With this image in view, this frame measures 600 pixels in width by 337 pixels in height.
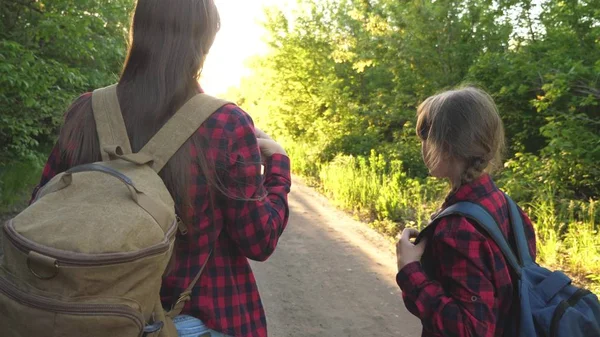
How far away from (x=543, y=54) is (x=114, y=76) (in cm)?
714

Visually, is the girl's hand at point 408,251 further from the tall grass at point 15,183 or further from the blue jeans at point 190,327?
the tall grass at point 15,183

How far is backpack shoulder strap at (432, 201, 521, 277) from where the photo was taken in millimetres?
1599

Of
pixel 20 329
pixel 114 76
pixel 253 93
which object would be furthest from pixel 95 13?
pixel 253 93

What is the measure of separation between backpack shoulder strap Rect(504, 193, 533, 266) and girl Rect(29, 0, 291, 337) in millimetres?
765

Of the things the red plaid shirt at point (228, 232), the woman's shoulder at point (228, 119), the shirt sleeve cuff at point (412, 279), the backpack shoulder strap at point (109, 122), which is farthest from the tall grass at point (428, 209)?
the backpack shoulder strap at point (109, 122)

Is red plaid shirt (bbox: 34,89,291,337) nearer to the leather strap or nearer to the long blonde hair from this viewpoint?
the leather strap

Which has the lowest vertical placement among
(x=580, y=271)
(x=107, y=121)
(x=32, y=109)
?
(x=580, y=271)

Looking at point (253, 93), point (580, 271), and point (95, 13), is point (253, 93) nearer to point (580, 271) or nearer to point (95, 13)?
point (95, 13)

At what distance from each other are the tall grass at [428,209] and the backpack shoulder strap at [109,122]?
8.87 feet

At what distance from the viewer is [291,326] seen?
193 inches

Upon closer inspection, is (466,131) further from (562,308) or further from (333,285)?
(333,285)

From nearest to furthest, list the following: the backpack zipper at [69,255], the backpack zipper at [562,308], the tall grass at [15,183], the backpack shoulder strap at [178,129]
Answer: the backpack zipper at [69,255] → the backpack shoulder strap at [178,129] → the backpack zipper at [562,308] → the tall grass at [15,183]

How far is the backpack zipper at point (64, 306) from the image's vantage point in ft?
3.47

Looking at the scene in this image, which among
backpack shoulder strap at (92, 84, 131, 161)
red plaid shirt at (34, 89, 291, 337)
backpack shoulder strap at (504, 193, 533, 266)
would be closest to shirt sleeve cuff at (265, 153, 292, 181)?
red plaid shirt at (34, 89, 291, 337)
